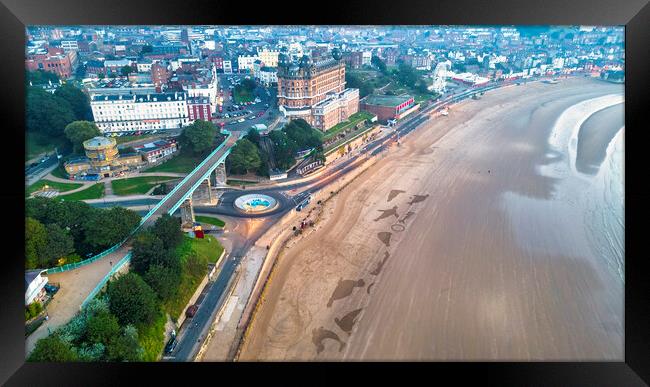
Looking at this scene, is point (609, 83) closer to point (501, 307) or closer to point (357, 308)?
point (501, 307)

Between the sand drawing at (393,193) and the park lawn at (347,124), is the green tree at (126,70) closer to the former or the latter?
the park lawn at (347,124)

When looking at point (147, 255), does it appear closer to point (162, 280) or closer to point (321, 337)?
point (162, 280)

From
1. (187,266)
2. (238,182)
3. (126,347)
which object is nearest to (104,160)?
(238,182)

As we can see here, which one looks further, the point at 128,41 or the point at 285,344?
the point at 128,41

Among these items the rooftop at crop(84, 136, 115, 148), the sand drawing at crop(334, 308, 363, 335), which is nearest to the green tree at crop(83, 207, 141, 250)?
the sand drawing at crop(334, 308, 363, 335)

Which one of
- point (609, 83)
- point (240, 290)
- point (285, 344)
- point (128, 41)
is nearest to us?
point (285, 344)

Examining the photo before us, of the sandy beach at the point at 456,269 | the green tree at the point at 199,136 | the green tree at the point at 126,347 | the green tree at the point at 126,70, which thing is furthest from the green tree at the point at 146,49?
Answer: the green tree at the point at 126,347
